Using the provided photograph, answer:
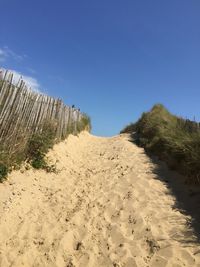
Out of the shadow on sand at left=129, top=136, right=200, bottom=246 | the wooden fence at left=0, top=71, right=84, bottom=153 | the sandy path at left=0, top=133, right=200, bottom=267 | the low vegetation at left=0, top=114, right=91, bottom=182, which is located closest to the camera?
the sandy path at left=0, top=133, right=200, bottom=267

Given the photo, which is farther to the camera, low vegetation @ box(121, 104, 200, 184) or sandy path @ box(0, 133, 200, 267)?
low vegetation @ box(121, 104, 200, 184)

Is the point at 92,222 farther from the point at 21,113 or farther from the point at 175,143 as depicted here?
the point at 175,143

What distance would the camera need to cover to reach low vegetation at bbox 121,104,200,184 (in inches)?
241

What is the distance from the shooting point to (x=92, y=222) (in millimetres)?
4527

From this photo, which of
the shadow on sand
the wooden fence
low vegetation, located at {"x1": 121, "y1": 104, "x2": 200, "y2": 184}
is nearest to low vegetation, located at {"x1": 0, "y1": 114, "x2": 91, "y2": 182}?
the wooden fence

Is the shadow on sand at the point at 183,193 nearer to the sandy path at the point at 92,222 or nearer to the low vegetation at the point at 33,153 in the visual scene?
the sandy path at the point at 92,222

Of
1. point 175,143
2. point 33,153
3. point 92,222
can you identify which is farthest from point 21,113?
point 175,143

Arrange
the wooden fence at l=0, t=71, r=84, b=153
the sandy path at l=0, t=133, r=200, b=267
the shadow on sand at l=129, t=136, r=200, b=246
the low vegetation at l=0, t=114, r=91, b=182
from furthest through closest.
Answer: the wooden fence at l=0, t=71, r=84, b=153 < the low vegetation at l=0, t=114, r=91, b=182 < the shadow on sand at l=129, t=136, r=200, b=246 < the sandy path at l=0, t=133, r=200, b=267

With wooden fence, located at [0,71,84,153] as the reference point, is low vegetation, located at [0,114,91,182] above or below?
below

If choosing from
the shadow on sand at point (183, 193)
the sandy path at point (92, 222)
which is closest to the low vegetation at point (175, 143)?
the shadow on sand at point (183, 193)

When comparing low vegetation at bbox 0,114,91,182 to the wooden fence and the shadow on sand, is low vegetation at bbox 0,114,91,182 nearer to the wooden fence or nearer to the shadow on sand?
the wooden fence

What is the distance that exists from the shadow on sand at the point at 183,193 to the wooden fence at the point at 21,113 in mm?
2946

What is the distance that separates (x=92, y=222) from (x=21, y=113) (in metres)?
3.11

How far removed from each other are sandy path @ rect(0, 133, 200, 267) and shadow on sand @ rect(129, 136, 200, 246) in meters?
0.09
